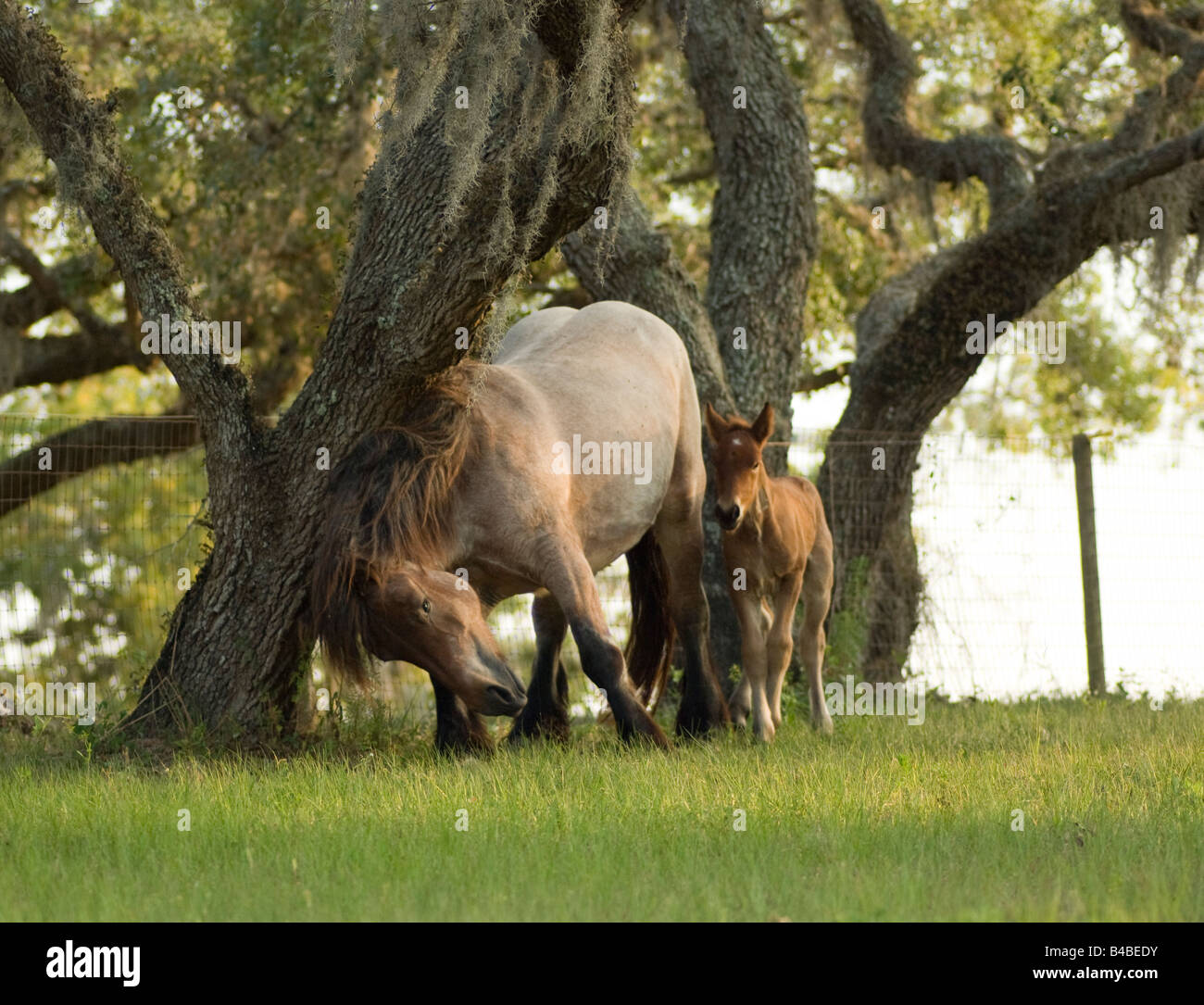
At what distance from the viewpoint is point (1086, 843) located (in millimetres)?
4516

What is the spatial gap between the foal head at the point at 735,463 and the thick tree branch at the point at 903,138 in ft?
17.3

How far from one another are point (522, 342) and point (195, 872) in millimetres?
5057

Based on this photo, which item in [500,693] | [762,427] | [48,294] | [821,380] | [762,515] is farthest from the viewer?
[821,380]

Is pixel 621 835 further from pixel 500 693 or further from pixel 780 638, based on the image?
pixel 780 638

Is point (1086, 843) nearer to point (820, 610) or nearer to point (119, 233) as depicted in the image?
point (820, 610)

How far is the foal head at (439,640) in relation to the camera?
656cm

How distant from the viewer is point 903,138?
12.5 m

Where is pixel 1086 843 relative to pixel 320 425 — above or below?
below

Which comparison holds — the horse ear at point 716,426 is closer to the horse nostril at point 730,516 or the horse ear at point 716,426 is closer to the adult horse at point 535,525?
the adult horse at point 535,525

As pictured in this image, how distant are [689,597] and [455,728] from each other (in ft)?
7.07

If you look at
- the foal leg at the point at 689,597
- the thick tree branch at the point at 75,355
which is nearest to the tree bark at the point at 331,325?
the foal leg at the point at 689,597

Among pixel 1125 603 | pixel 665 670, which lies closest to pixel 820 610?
pixel 665 670

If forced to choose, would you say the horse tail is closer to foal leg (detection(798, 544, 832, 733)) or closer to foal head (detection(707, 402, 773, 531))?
foal leg (detection(798, 544, 832, 733))

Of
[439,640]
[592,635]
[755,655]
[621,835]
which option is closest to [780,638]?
[755,655]
